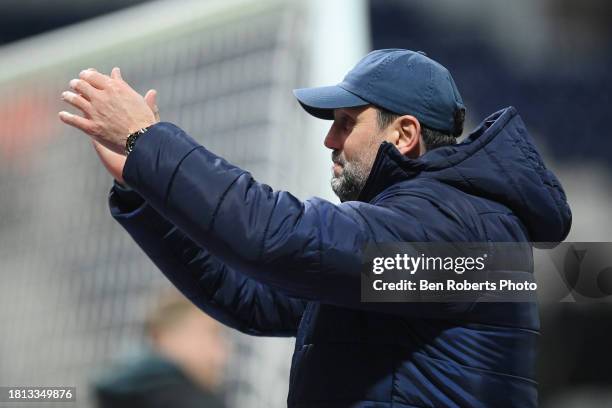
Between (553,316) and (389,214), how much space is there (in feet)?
7.05

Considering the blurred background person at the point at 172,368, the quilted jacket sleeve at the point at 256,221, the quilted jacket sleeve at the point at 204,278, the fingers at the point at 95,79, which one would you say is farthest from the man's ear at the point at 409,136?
the blurred background person at the point at 172,368

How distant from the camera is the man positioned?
1150 millimetres

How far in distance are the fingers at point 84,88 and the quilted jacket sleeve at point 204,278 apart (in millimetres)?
208

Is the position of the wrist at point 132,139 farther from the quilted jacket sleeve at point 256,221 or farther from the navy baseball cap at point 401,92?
the navy baseball cap at point 401,92

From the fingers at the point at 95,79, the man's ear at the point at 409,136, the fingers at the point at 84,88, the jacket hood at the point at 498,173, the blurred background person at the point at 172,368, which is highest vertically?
the fingers at the point at 95,79

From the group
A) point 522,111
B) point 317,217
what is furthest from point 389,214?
point 522,111

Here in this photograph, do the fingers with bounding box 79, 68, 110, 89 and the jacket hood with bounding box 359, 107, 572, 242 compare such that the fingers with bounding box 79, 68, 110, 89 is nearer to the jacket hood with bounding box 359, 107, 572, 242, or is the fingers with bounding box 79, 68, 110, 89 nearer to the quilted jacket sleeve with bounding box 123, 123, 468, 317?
the quilted jacket sleeve with bounding box 123, 123, 468, 317

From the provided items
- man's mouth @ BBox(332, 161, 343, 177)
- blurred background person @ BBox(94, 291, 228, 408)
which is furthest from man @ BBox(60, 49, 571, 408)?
blurred background person @ BBox(94, 291, 228, 408)

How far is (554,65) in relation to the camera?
409 cm

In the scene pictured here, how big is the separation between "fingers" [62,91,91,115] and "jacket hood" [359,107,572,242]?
1.27 ft

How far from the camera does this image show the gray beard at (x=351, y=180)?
139cm

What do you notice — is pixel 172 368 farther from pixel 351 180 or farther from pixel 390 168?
pixel 390 168

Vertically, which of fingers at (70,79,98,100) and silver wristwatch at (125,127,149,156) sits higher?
fingers at (70,79,98,100)

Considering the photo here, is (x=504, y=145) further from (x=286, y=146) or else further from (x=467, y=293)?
(x=286, y=146)
